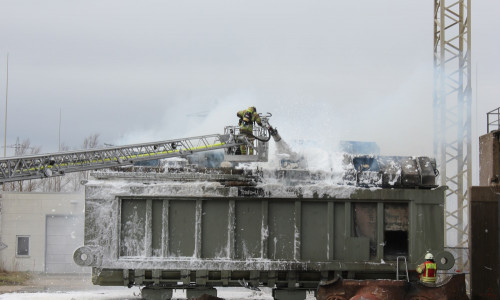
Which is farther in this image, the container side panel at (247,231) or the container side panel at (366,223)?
the container side panel at (366,223)

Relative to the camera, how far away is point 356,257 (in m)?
9.72

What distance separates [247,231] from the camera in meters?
9.66

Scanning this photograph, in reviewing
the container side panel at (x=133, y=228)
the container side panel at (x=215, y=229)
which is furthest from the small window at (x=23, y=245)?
the container side panel at (x=215, y=229)

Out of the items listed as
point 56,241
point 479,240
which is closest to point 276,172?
point 479,240

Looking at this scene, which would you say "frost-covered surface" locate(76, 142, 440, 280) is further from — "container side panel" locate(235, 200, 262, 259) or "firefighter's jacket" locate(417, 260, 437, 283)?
"firefighter's jacket" locate(417, 260, 437, 283)

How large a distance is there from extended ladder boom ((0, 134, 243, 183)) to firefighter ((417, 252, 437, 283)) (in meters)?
3.95

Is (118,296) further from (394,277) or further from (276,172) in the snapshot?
(394,277)

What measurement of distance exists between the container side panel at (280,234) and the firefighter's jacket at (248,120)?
218 centimetres

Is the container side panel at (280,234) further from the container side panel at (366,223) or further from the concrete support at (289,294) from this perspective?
the container side panel at (366,223)

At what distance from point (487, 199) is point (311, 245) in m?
4.09

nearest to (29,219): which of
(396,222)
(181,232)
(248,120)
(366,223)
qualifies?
(248,120)

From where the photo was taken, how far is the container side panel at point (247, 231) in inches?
380

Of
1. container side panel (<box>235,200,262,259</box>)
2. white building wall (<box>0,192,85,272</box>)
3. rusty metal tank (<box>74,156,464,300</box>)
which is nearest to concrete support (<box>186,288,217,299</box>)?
rusty metal tank (<box>74,156,464,300</box>)

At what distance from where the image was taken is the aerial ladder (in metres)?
10.9
